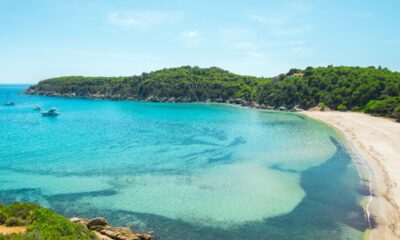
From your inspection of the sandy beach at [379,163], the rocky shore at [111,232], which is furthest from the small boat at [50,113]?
the rocky shore at [111,232]

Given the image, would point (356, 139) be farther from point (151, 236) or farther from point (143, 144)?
point (151, 236)

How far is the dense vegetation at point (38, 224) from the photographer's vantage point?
39.9 feet

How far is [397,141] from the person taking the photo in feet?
148

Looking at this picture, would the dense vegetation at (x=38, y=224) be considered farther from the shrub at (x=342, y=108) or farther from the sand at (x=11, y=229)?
the shrub at (x=342, y=108)

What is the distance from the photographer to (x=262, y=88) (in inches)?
4993

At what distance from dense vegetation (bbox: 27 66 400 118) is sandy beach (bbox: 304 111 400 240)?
13780 mm

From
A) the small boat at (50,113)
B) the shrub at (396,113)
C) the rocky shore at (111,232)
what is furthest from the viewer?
the small boat at (50,113)

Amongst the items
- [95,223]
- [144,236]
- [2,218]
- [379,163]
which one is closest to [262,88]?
[379,163]

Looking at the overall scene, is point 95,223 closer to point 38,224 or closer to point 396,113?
point 38,224

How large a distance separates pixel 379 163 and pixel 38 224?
34884 mm

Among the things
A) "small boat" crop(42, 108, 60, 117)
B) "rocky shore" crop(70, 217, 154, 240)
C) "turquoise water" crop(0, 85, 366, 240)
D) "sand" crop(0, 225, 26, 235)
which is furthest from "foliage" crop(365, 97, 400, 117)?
"small boat" crop(42, 108, 60, 117)

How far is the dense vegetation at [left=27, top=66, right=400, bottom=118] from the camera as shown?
87.5 meters

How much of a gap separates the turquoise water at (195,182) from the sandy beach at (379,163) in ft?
3.88

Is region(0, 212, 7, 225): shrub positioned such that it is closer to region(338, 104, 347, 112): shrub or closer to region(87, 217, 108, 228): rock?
region(87, 217, 108, 228): rock
